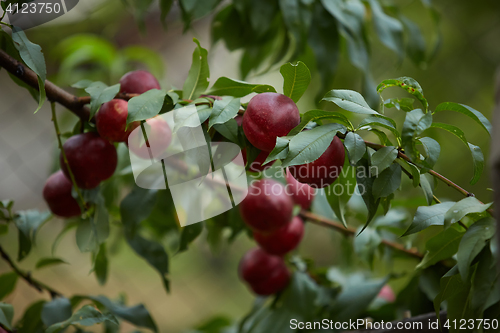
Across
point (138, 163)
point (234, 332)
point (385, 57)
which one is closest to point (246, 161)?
point (138, 163)

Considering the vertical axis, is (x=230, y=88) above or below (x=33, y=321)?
above

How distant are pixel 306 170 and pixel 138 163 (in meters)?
0.23

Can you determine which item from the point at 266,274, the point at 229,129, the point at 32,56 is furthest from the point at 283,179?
the point at 32,56

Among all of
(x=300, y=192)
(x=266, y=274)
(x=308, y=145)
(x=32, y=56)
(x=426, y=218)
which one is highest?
(x=32, y=56)

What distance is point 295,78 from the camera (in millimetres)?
374

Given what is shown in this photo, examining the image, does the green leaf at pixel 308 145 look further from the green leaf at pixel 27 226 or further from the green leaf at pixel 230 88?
the green leaf at pixel 27 226

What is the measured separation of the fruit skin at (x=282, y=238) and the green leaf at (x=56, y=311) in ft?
0.88

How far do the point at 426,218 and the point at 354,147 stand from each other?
0.10 metres

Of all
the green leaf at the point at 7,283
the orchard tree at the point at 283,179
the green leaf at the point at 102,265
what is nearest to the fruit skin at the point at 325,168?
the orchard tree at the point at 283,179

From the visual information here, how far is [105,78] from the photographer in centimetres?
97

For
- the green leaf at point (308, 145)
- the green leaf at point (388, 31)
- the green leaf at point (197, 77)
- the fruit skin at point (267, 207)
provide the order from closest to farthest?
the green leaf at point (308, 145) < the green leaf at point (197, 77) < the fruit skin at point (267, 207) < the green leaf at point (388, 31)

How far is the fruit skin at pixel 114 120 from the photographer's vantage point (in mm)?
409

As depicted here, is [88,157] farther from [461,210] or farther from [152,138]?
[461,210]

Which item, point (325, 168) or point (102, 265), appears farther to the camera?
point (102, 265)
